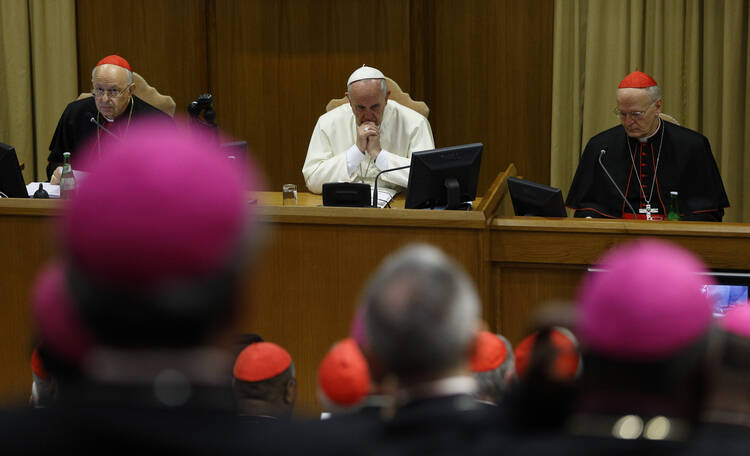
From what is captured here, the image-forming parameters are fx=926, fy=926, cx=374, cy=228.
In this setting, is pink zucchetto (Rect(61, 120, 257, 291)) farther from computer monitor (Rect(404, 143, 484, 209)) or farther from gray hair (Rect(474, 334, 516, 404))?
computer monitor (Rect(404, 143, 484, 209))

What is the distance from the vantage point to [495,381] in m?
1.92

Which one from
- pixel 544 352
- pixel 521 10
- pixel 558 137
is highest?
pixel 521 10

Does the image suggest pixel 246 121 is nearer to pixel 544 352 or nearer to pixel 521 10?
pixel 521 10

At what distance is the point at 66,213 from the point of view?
1.05 m

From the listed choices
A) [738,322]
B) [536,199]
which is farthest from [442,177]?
[738,322]

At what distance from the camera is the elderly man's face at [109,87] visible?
18.6 feet

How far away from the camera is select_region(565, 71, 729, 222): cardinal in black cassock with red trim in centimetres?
524

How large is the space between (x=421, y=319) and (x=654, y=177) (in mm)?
4445

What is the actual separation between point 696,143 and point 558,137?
160cm

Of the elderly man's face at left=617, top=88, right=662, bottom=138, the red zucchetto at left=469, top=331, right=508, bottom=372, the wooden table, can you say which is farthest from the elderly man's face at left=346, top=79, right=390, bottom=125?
the red zucchetto at left=469, top=331, right=508, bottom=372

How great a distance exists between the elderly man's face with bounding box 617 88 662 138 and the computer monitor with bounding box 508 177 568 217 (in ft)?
4.95

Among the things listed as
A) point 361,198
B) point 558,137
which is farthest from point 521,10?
point 361,198

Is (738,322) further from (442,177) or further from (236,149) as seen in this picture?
(236,149)

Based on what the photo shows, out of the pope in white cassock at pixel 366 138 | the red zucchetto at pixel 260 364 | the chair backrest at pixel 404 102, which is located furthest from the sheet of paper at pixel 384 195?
the red zucchetto at pixel 260 364
